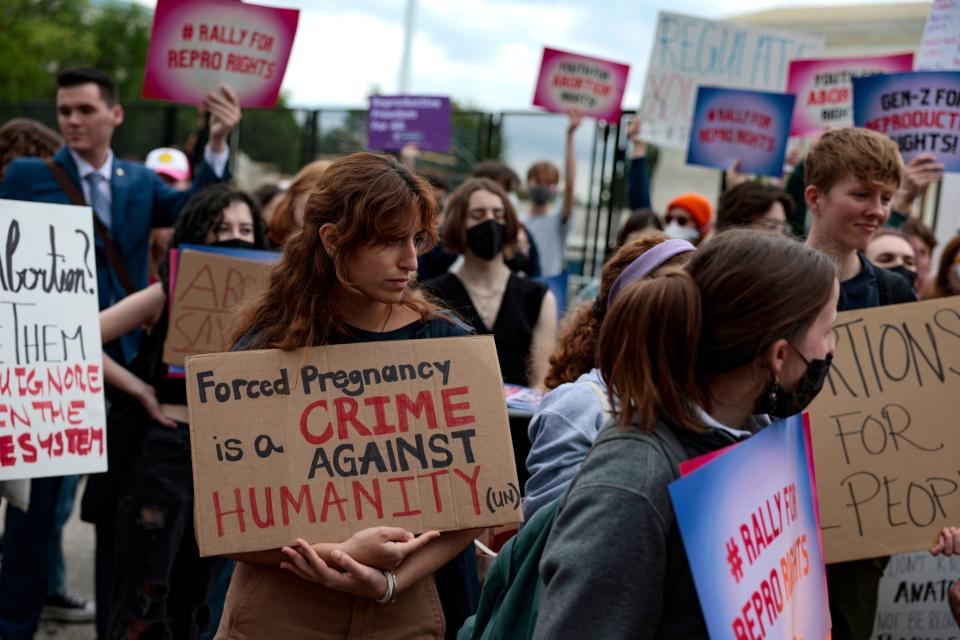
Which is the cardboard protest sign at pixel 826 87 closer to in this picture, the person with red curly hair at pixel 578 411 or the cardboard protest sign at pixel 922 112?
the cardboard protest sign at pixel 922 112

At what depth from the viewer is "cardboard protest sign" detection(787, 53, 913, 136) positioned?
705 centimetres

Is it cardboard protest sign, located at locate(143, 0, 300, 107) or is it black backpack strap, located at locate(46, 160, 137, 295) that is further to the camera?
cardboard protest sign, located at locate(143, 0, 300, 107)

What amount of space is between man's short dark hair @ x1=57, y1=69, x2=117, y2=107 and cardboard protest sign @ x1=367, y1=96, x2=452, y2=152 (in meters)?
4.53

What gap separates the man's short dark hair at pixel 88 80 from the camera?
5.06 metres

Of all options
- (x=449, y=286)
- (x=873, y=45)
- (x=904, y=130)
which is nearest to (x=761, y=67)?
(x=904, y=130)

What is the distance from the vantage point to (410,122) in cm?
960

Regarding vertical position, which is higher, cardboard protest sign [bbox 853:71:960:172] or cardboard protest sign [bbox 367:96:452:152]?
cardboard protest sign [bbox 853:71:960:172]

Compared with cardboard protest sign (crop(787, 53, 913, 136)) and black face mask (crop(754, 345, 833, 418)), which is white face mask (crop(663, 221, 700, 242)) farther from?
black face mask (crop(754, 345, 833, 418))

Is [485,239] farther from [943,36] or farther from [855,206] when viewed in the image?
[943,36]

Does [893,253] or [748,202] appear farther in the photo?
[748,202]

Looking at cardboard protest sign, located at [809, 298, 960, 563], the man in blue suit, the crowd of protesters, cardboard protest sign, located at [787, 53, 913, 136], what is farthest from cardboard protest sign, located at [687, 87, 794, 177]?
cardboard protest sign, located at [809, 298, 960, 563]

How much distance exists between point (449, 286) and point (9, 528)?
2.09 meters

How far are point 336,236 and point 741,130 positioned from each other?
466 cm

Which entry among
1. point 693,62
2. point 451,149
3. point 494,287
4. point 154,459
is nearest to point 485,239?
point 494,287
